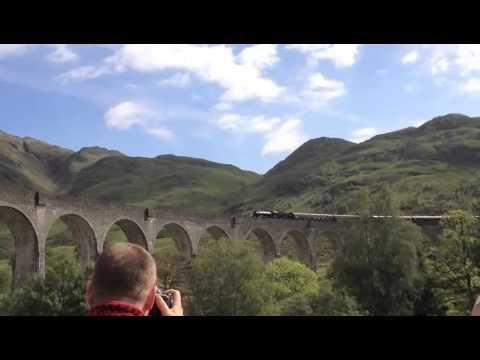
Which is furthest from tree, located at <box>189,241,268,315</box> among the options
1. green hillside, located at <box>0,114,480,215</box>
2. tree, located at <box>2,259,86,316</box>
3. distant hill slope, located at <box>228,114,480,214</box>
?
distant hill slope, located at <box>228,114,480,214</box>

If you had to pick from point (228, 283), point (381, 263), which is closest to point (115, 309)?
point (228, 283)

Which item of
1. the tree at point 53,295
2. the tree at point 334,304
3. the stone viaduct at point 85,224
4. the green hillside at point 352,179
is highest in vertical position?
the green hillside at point 352,179

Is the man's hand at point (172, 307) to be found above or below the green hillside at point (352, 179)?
below

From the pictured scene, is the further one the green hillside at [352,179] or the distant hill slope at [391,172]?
the green hillside at [352,179]

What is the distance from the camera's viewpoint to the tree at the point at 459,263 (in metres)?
29.9

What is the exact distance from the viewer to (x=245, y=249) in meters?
33.8

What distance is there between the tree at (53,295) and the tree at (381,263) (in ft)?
50.0

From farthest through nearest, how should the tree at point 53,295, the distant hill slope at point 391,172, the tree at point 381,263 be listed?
1. the distant hill slope at point 391,172
2. the tree at point 381,263
3. the tree at point 53,295

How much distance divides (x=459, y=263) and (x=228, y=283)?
538 inches

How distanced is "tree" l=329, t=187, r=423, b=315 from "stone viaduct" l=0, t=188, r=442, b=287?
9.13 m

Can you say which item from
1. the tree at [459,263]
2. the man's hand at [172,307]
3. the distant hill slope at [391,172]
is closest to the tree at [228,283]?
the tree at [459,263]

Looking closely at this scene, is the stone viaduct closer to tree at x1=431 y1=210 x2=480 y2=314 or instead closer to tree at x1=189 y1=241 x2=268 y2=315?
tree at x1=189 y1=241 x2=268 y2=315

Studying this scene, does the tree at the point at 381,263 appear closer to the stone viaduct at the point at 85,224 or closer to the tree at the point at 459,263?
the tree at the point at 459,263
